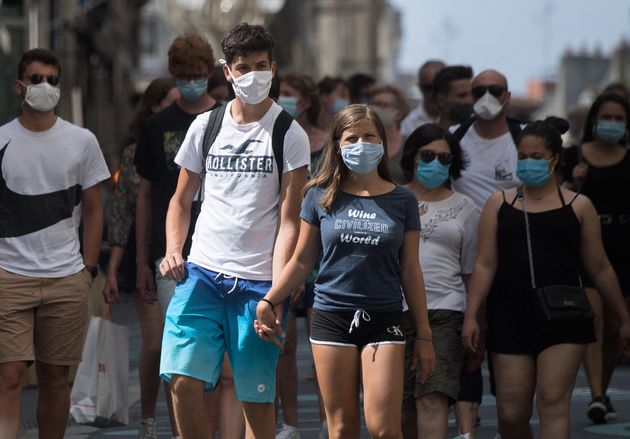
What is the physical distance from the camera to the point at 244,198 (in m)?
6.80

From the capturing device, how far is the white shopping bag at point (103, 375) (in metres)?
9.08

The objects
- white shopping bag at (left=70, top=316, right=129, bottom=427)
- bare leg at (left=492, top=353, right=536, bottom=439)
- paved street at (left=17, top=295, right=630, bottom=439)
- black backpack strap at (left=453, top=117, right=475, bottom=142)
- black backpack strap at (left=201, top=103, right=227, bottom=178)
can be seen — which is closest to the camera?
black backpack strap at (left=201, top=103, right=227, bottom=178)

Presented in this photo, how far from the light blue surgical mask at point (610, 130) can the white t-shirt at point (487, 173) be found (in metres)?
1.18

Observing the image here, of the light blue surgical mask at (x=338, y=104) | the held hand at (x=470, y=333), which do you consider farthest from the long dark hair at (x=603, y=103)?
the held hand at (x=470, y=333)

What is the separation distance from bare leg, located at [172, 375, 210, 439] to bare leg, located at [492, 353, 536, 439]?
1592 mm

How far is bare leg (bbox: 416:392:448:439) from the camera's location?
25.0ft

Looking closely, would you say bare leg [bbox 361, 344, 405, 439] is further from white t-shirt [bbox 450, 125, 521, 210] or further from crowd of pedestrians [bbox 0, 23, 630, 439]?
white t-shirt [bbox 450, 125, 521, 210]

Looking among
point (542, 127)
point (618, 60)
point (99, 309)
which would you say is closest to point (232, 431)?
point (542, 127)

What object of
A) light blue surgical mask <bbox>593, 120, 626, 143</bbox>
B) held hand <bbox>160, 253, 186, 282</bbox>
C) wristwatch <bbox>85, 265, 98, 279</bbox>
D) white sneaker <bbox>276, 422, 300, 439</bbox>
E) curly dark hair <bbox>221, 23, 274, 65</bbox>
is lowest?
white sneaker <bbox>276, 422, 300, 439</bbox>

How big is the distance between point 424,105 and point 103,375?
4.70 meters

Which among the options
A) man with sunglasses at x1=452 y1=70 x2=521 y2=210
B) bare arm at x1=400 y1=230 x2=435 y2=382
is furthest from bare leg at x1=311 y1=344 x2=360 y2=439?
man with sunglasses at x1=452 y1=70 x2=521 y2=210

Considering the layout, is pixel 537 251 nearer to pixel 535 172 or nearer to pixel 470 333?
pixel 535 172

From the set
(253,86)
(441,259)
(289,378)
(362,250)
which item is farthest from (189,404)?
(289,378)

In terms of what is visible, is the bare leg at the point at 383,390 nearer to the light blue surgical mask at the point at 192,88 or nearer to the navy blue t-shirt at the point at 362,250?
the navy blue t-shirt at the point at 362,250
